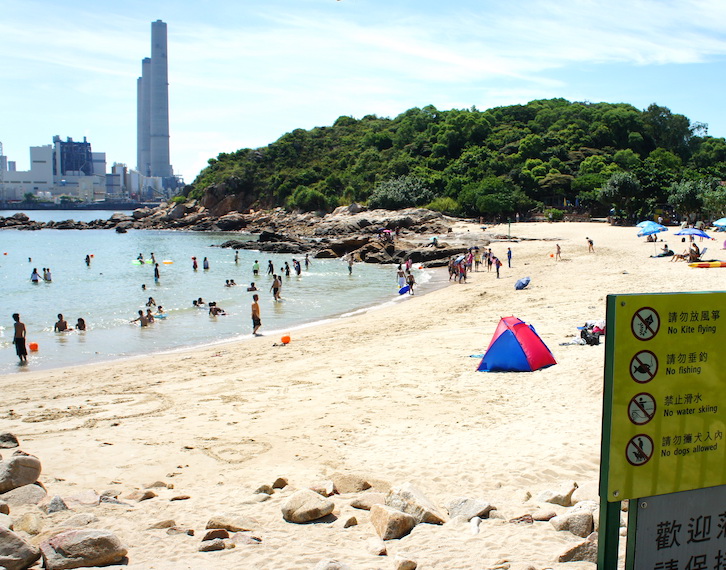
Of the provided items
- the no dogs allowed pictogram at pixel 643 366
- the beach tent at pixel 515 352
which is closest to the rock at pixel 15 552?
the no dogs allowed pictogram at pixel 643 366

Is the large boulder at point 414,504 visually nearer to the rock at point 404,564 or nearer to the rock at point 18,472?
the rock at point 404,564

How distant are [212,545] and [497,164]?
77.3m

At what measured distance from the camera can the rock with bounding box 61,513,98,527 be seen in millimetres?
5156

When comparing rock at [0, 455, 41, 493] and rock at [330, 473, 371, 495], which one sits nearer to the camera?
rock at [0, 455, 41, 493]

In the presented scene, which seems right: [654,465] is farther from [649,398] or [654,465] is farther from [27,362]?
[27,362]

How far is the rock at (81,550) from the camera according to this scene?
4422mm

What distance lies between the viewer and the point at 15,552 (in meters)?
4.35

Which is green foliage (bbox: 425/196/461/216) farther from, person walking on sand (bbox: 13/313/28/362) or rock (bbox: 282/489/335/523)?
rock (bbox: 282/489/335/523)

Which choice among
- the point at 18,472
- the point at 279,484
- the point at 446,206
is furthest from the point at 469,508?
the point at 446,206

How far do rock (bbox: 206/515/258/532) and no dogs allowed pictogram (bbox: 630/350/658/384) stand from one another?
3.47 m

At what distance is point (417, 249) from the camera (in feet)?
150

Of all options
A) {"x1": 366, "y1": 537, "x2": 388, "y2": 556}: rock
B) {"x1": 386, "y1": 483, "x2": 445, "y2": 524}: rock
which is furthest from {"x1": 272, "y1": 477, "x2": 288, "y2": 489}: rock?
{"x1": 366, "y1": 537, "x2": 388, "y2": 556}: rock

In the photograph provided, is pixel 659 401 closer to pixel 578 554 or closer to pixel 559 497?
pixel 578 554

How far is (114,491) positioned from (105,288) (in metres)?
33.3
